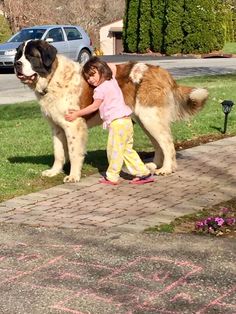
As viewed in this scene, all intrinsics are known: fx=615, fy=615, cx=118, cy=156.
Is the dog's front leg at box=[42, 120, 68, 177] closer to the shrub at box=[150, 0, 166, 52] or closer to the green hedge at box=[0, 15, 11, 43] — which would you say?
the shrub at box=[150, 0, 166, 52]

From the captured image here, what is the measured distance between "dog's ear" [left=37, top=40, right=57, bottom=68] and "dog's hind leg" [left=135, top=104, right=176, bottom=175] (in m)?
1.17

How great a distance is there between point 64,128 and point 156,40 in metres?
34.1

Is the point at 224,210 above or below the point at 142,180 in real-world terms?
above

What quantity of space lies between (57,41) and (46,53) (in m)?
18.8

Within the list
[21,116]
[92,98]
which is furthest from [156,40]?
[92,98]

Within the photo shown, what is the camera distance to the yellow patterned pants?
22.8ft

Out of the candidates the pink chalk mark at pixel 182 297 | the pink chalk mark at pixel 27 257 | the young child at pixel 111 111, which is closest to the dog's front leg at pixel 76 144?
the young child at pixel 111 111

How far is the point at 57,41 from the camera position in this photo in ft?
82.8

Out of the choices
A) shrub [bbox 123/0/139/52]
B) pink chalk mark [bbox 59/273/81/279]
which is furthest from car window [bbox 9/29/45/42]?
pink chalk mark [bbox 59/273/81/279]

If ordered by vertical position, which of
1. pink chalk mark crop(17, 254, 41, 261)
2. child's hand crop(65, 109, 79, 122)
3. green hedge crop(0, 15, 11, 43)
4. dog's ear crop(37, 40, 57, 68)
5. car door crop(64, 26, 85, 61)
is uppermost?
dog's ear crop(37, 40, 57, 68)

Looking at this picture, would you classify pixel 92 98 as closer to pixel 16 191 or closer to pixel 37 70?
pixel 37 70

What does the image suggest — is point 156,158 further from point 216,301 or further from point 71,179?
point 216,301

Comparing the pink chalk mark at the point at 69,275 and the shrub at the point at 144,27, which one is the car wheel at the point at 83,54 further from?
the pink chalk mark at the point at 69,275

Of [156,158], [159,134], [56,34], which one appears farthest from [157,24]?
[159,134]
